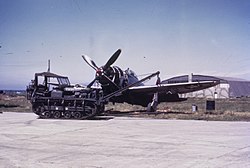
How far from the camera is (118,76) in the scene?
25.5m

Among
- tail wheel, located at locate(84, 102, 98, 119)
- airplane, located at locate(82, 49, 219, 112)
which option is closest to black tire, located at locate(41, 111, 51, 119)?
tail wheel, located at locate(84, 102, 98, 119)

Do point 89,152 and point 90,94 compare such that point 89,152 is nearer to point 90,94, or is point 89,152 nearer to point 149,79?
point 90,94

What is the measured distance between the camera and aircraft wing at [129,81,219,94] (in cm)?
2434

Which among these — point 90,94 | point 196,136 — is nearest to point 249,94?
point 90,94

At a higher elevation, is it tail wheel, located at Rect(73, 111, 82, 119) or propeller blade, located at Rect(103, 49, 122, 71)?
propeller blade, located at Rect(103, 49, 122, 71)

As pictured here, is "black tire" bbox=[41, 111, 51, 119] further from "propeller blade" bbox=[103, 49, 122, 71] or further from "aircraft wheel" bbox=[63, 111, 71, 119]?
"propeller blade" bbox=[103, 49, 122, 71]

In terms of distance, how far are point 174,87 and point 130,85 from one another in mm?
2881

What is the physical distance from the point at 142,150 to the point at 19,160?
3.08 meters

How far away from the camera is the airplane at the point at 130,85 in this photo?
80.8 ft

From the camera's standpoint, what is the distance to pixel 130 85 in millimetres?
24359

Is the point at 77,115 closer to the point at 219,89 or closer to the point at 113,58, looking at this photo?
the point at 113,58

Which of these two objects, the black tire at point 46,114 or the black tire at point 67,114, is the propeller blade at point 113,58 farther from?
the black tire at point 46,114

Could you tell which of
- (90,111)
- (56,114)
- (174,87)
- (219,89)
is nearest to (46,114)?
(56,114)

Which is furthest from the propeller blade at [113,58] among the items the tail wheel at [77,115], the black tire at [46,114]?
the black tire at [46,114]
